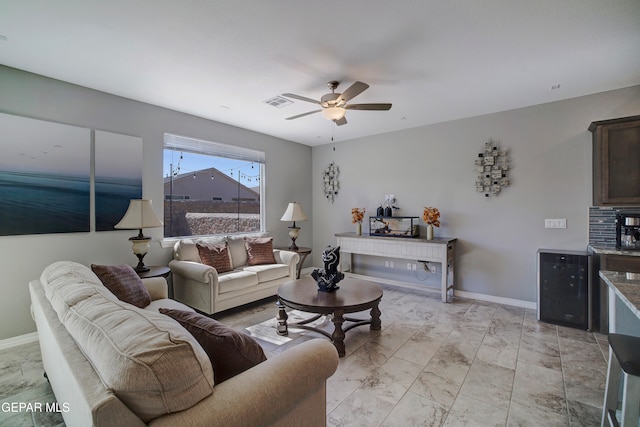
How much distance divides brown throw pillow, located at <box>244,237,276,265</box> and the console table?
Answer: 137 cm

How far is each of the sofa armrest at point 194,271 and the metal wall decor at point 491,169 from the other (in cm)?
381

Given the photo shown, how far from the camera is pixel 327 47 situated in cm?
245

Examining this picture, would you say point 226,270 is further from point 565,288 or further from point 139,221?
point 565,288

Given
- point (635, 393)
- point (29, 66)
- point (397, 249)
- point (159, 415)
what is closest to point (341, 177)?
point (397, 249)

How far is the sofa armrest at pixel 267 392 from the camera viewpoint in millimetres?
885

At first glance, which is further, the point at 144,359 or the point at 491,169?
the point at 491,169

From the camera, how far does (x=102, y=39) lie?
7.64 feet

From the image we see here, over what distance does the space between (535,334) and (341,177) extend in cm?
382

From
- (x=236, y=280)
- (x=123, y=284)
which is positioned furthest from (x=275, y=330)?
(x=123, y=284)

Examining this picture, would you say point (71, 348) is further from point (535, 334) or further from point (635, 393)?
point (535, 334)

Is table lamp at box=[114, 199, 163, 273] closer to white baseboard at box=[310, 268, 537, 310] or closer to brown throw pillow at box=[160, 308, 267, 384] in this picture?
brown throw pillow at box=[160, 308, 267, 384]

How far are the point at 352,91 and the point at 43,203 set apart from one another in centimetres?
330

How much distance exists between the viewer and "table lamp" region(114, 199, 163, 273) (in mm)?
3160

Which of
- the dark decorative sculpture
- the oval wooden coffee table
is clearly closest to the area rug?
the oval wooden coffee table
